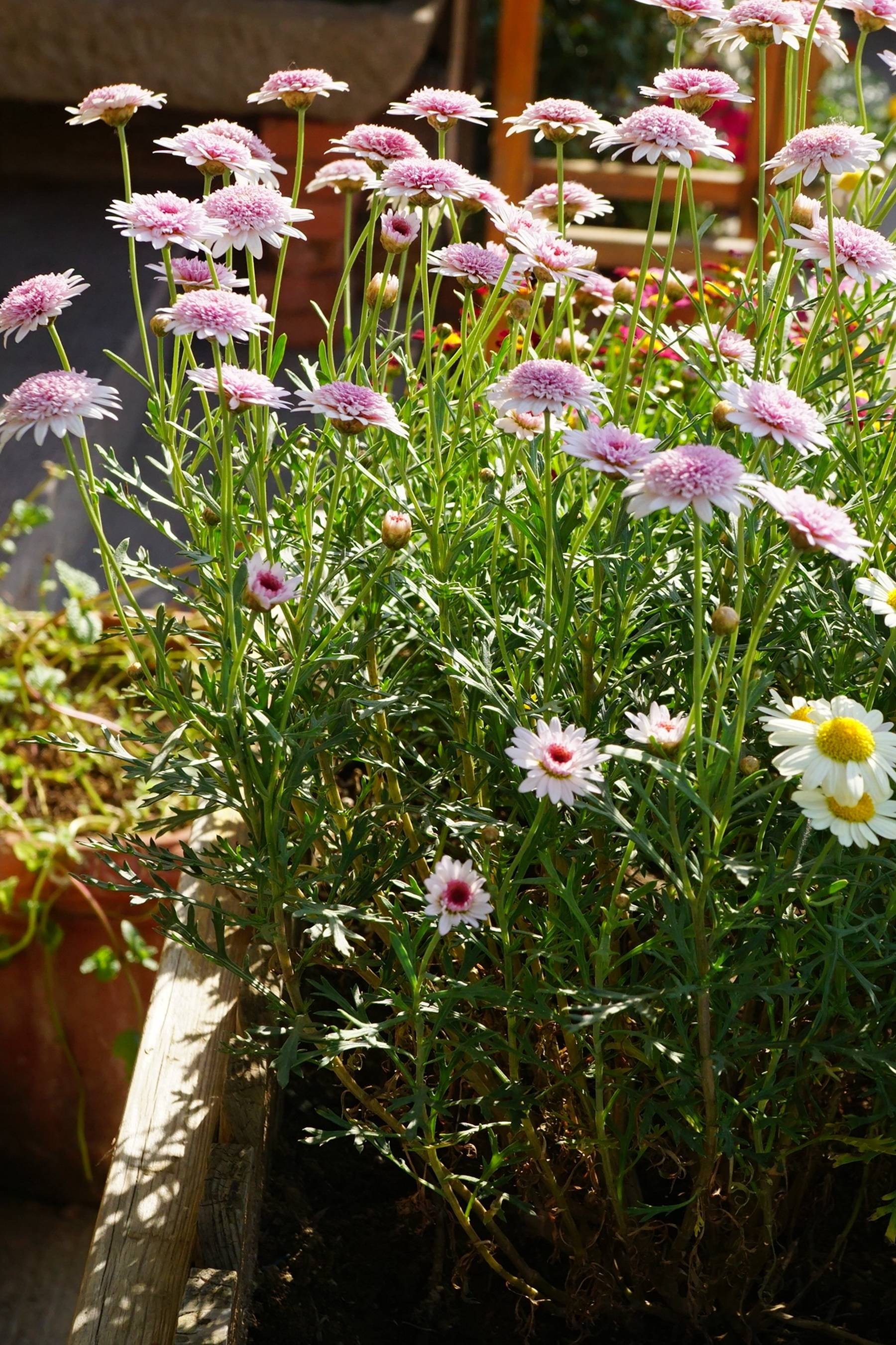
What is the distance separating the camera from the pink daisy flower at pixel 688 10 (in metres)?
0.78

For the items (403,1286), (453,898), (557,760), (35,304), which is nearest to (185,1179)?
(403,1286)

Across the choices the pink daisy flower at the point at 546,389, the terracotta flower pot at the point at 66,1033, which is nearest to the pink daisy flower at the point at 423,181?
the pink daisy flower at the point at 546,389

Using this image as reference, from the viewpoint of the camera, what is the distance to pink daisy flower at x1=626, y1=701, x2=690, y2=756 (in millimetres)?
632

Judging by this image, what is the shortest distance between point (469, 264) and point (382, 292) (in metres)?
0.06

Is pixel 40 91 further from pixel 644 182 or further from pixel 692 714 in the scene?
pixel 692 714

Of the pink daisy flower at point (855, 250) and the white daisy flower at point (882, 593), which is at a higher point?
the pink daisy flower at point (855, 250)

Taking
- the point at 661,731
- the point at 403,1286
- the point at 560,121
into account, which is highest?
the point at 560,121

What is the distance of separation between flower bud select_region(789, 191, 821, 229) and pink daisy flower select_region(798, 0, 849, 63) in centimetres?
9

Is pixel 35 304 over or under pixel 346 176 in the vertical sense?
under

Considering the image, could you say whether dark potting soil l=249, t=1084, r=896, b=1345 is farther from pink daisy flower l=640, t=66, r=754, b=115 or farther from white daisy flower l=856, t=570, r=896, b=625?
pink daisy flower l=640, t=66, r=754, b=115

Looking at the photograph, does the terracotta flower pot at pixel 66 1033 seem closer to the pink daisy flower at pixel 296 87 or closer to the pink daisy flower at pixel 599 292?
the pink daisy flower at pixel 599 292

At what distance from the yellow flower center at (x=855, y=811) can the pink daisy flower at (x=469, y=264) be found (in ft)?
1.29

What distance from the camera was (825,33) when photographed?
0.90m

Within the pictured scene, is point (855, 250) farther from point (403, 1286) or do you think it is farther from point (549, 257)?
point (403, 1286)
